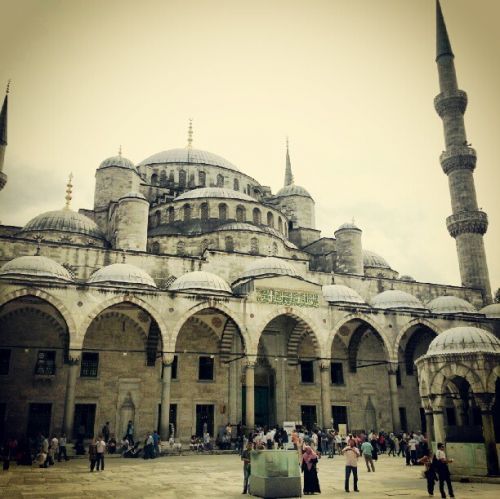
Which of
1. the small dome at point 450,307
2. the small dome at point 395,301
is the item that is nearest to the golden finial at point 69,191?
the small dome at point 395,301

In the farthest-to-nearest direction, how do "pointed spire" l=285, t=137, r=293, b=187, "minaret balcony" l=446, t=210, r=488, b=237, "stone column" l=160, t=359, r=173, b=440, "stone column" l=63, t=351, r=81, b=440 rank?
"pointed spire" l=285, t=137, r=293, b=187, "minaret balcony" l=446, t=210, r=488, b=237, "stone column" l=160, t=359, r=173, b=440, "stone column" l=63, t=351, r=81, b=440

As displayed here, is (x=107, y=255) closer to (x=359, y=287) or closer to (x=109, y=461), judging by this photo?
(x=109, y=461)

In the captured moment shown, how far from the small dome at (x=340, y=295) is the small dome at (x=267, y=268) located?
208 cm

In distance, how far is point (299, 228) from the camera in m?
29.8

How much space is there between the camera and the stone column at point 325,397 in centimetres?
1829

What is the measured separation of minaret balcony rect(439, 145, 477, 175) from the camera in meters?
26.5

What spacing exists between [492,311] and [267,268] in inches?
494

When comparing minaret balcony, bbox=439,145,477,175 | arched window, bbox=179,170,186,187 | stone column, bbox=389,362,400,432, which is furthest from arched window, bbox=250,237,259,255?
minaret balcony, bbox=439,145,477,175

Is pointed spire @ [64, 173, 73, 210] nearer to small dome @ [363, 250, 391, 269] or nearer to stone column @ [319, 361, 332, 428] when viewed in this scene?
stone column @ [319, 361, 332, 428]

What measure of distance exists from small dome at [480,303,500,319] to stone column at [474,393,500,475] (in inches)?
641

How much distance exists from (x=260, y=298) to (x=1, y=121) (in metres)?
13.1

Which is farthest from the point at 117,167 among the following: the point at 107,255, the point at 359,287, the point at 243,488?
the point at 243,488

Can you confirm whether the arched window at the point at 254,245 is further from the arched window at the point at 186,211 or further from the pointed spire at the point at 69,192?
the pointed spire at the point at 69,192

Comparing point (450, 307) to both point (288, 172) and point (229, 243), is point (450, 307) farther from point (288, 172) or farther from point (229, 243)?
point (288, 172)
